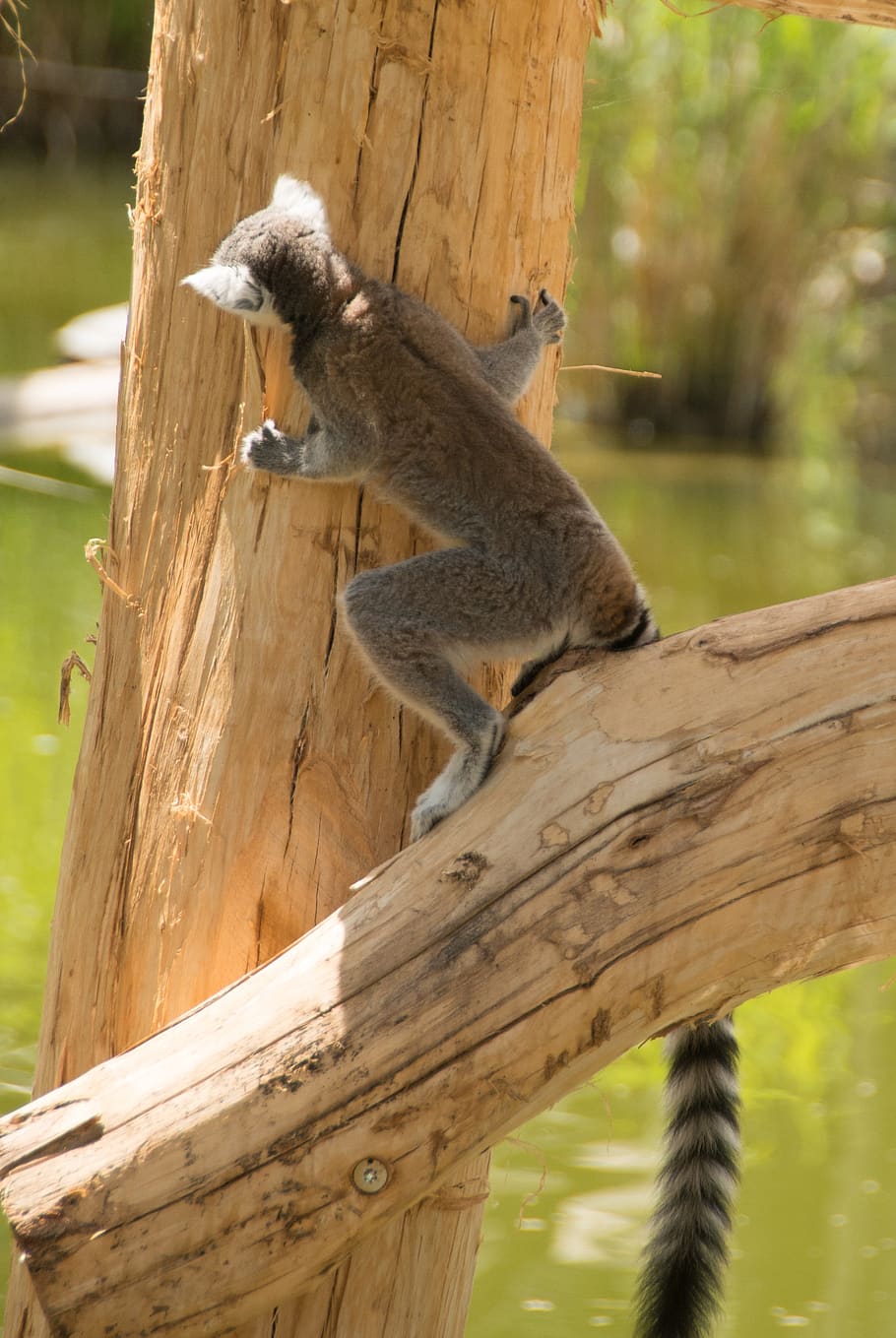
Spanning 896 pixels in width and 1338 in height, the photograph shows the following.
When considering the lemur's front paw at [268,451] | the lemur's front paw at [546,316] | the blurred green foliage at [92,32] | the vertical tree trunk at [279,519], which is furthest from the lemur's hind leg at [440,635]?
the blurred green foliage at [92,32]

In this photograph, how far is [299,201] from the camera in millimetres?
2568

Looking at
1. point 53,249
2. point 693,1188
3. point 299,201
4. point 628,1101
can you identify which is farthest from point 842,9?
point 53,249

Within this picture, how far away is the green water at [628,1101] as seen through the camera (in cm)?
402

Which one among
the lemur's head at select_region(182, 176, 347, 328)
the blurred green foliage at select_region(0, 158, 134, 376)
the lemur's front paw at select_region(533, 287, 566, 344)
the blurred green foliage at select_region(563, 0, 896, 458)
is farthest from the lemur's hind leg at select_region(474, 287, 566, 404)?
the blurred green foliage at select_region(0, 158, 134, 376)

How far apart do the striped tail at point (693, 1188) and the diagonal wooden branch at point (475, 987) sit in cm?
31

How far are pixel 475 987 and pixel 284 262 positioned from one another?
1.25 metres

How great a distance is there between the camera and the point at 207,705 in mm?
2650

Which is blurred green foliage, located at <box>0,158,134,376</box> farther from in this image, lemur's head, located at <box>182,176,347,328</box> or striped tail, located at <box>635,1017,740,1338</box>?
striped tail, located at <box>635,1017,740,1338</box>

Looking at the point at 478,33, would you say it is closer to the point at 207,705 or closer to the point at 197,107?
the point at 197,107

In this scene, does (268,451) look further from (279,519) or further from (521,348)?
(521,348)

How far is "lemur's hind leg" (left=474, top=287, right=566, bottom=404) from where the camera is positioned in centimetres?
273

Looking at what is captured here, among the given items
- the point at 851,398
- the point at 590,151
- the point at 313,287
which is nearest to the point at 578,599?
the point at 313,287

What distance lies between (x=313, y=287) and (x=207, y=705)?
2.49ft

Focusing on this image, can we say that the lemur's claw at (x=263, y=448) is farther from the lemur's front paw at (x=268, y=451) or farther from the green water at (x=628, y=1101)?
the green water at (x=628, y=1101)
